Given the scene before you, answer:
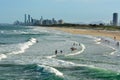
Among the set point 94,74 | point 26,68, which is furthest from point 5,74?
point 94,74

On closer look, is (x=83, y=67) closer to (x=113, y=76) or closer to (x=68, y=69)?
(x=68, y=69)

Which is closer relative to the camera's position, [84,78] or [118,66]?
[84,78]

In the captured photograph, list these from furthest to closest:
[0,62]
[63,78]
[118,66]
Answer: [0,62]
[118,66]
[63,78]

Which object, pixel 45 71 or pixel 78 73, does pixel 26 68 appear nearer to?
pixel 45 71

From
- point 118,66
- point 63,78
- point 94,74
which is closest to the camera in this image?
point 63,78

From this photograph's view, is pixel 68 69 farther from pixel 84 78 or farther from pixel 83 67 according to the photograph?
pixel 84 78

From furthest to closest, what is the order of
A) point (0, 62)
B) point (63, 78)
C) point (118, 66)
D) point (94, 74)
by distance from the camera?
point (0, 62) → point (118, 66) → point (94, 74) → point (63, 78)

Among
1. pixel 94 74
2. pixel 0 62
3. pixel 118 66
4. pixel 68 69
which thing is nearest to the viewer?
pixel 94 74

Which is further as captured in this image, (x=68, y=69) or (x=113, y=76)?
(x=68, y=69)

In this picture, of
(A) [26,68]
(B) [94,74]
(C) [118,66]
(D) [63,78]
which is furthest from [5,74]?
(C) [118,66]
